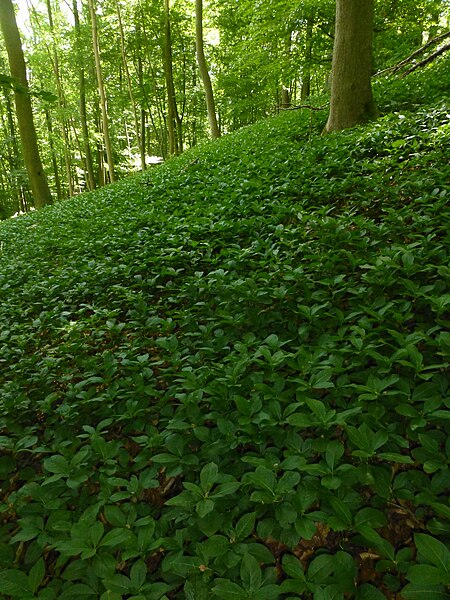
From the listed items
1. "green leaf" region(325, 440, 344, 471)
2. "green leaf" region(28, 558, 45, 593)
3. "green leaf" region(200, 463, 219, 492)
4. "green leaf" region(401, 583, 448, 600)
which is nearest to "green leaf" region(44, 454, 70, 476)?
"green leaf" region(28, 558, 45, 593)

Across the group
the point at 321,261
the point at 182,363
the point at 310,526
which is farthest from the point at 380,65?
the point at 310,526

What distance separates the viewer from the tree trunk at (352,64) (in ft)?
17.7

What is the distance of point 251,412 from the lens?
177 cm

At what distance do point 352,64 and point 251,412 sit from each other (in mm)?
5977

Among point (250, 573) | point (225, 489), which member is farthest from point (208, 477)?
point (250, 573)

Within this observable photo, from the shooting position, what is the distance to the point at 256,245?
11.6ft

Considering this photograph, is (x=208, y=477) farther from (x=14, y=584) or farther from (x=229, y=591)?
(x=14, y=584)

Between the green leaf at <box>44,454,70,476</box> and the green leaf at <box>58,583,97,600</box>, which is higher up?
the green leaf at <box>44,454,70,476</box>

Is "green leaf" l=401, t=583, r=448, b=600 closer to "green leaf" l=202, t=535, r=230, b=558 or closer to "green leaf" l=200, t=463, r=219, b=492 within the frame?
"green leaf" l=202, t=535, r=230, b=558

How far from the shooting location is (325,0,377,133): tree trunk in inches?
212

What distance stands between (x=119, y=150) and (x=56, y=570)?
30.4m

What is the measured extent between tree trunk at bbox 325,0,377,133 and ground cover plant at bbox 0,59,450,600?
78.1 inches

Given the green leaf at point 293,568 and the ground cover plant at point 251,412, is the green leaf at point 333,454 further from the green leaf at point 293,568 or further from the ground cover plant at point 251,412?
the green leaf at point 293,568

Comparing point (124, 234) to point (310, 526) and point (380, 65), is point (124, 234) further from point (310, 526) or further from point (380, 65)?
point (380, 65)
